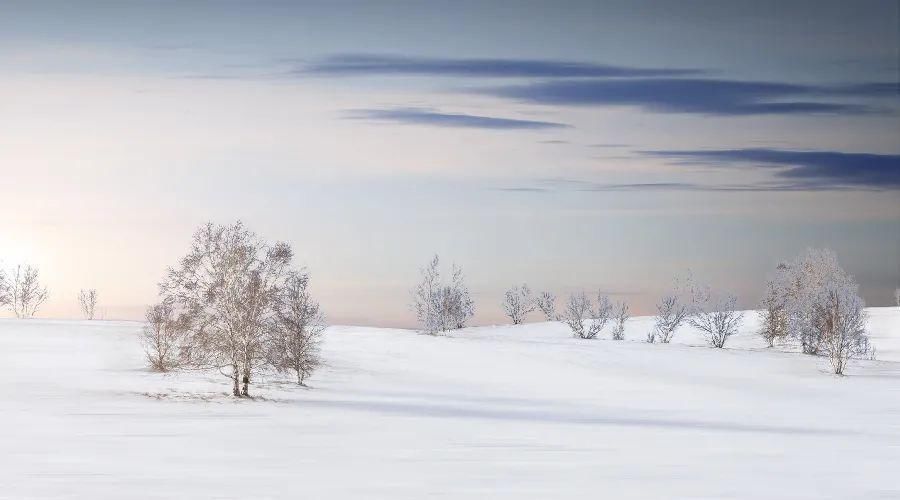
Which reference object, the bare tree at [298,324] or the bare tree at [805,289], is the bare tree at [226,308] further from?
the bare tree at [805,289]

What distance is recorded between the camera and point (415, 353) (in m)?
58.3

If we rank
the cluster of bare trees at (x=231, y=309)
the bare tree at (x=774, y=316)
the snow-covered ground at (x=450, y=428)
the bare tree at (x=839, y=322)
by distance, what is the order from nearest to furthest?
the snow-covered ground at (x=450, y=428)
the cluster of bare trees at (x=231, y=309)
the bare tree at (x=839, y=322)
the bare tree at (x=774, y=316)

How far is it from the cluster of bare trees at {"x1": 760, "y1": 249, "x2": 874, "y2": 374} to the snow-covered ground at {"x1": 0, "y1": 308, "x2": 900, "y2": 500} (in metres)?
2.01

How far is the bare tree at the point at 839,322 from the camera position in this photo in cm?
5572

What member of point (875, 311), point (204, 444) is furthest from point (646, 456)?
point (875, 311)

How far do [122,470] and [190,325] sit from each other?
16.0 metres

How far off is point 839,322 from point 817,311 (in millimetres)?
7179

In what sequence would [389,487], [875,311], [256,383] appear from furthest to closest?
[875,311]
[256,383]
[389,487]

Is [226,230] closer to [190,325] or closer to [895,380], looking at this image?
[190,325]

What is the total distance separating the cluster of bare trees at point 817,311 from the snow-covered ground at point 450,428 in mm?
2011

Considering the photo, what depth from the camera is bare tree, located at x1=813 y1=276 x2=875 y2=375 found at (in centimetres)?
5572

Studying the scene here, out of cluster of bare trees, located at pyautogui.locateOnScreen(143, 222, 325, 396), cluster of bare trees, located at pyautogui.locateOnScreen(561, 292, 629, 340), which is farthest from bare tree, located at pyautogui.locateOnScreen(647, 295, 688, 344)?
cluster of bare trees, located at pyautogui.locateOnScreen(143, 222, 325, 396)

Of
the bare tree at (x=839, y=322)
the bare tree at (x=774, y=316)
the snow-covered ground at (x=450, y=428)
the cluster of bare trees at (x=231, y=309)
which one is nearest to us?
the snow-covered ground at (x=450, y=428)

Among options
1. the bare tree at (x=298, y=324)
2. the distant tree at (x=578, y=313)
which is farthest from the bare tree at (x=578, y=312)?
the bare tree at (x=298, y=324)
